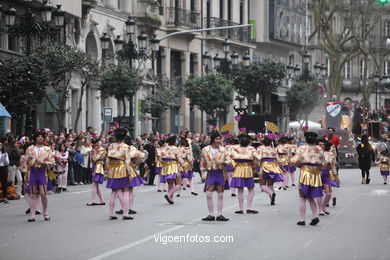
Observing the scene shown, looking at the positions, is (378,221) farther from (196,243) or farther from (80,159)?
(80,159)

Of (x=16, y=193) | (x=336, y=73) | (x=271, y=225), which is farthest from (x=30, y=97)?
(x=336, y=73)

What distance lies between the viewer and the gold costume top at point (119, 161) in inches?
729

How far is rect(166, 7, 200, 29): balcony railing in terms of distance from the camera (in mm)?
57906

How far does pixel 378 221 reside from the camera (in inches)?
739

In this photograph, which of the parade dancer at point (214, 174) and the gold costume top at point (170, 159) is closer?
the parade dancer at point (214, 174)

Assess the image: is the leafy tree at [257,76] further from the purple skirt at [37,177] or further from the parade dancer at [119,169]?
the parade dancer at [119,169]

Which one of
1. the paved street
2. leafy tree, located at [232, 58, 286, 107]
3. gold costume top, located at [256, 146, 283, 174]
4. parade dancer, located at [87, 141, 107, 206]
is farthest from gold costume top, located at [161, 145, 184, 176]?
leafy tree, located at [232, 58, 286, 107]

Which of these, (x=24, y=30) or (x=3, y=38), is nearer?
(x=24, y=30)

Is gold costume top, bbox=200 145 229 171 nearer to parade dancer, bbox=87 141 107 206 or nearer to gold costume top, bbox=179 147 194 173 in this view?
parade dancer, bbox=87 141 107 206

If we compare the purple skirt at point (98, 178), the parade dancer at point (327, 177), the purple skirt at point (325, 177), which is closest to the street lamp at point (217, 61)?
A: the purple skirt at point (98, 178)

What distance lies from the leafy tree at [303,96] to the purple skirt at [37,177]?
49.2 meters

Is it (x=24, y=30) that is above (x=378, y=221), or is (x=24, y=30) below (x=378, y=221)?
above

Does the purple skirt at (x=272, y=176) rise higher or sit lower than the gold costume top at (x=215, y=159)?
lower

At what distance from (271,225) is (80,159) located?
49.0 ft
